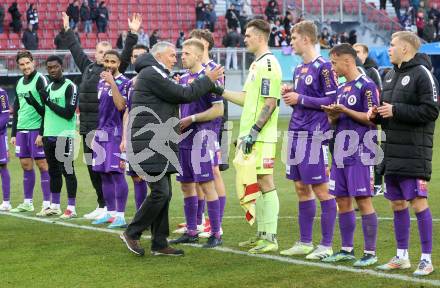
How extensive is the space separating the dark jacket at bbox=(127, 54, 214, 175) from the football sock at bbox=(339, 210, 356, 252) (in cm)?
175

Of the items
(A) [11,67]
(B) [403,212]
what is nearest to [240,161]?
(B) [403,212]

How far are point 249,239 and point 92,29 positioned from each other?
24658 millimetres

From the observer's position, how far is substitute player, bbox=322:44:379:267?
8648 mm

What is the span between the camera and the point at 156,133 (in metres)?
9.21

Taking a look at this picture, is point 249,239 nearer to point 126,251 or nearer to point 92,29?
point 126,251

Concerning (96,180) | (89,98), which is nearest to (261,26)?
(89,98)

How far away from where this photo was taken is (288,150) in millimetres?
9453

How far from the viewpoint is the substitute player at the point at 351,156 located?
865 centimetres

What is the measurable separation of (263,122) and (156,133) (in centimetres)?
105

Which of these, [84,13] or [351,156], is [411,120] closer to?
[351,156]

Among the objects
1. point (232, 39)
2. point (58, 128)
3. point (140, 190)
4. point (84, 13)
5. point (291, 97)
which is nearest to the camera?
point (291, 97)

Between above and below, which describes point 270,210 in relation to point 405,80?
below

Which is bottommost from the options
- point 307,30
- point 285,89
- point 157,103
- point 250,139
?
point 250,139

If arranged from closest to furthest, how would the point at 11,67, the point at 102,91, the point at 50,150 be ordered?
the point at 102,91
the point at 50,150
the point at 11,67
